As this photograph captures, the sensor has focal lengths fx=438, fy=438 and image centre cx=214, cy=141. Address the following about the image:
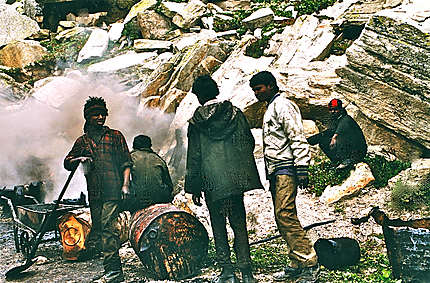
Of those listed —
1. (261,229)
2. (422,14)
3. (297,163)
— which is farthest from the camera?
(422,14)

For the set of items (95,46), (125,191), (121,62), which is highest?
(95,46)

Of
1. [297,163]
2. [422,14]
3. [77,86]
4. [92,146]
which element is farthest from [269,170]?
[77,86]

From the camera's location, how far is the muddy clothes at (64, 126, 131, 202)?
5.21 m

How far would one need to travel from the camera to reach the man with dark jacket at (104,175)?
515 cm

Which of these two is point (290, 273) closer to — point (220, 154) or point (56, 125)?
point (220, 154)

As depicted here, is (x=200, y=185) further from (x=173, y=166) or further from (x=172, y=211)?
(x=173, y=166)

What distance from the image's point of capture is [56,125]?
16.0 m

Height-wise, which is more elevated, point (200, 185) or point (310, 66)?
point (310, 66)

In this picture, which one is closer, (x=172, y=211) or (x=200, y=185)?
(x=200, y=185)

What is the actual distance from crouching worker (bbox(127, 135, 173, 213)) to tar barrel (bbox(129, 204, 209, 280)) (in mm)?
556

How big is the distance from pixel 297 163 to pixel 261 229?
2.93 m

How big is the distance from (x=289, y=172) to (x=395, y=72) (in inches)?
187

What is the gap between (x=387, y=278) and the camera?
457 cm

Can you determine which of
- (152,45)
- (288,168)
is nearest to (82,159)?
(288,168)
